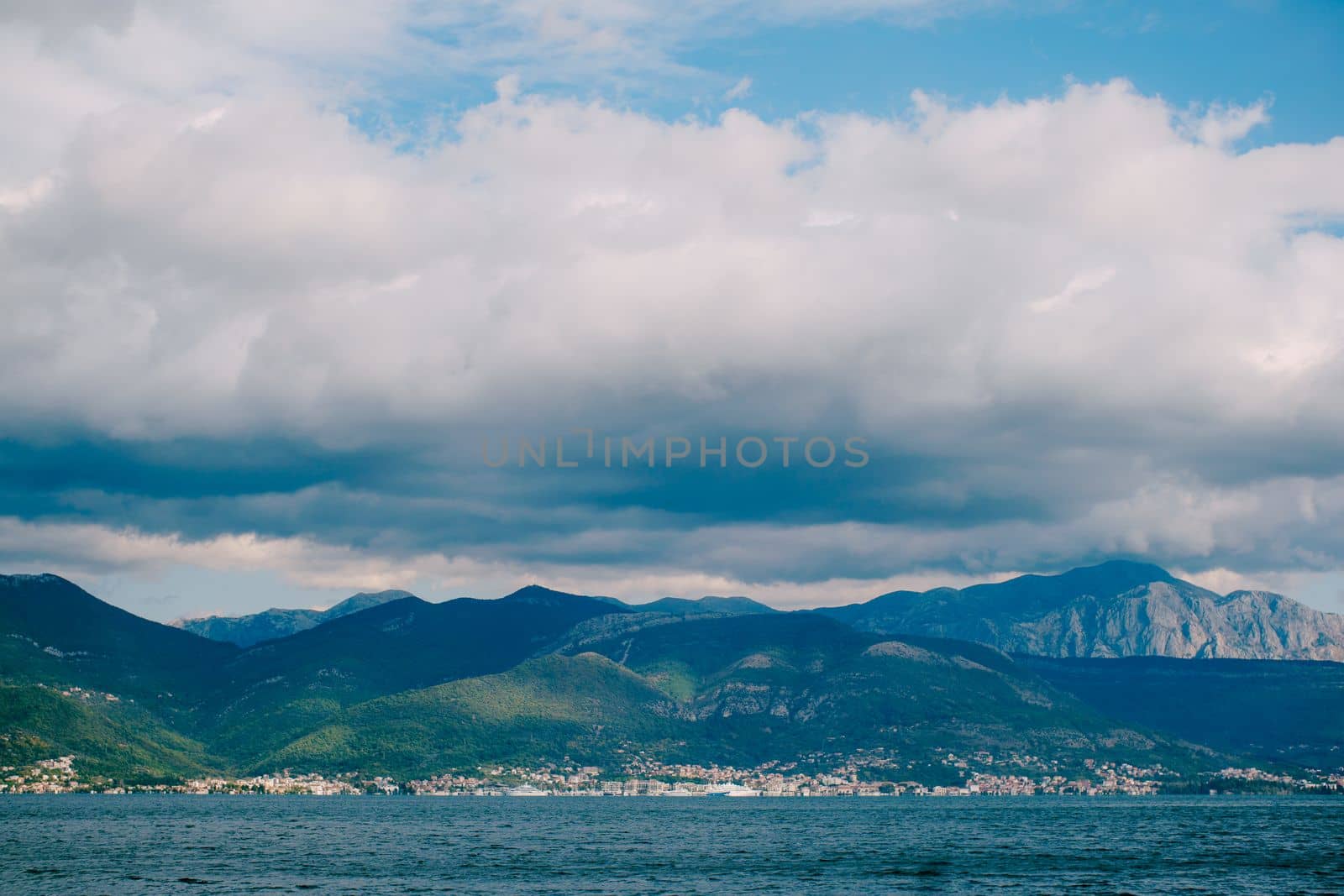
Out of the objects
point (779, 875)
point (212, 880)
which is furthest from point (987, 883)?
point (212, 880)

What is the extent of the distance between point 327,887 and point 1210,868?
117m

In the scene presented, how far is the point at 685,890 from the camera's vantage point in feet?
488

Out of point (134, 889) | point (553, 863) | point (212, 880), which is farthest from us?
point (553, 863)

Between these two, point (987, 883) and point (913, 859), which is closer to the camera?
point (987, 883)

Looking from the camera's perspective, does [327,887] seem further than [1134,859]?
No

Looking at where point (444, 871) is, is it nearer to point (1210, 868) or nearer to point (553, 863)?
point (553, 863)

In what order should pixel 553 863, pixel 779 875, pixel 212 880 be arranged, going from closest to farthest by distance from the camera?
pixel 212 880
pixel 779 875
pixel 553 863

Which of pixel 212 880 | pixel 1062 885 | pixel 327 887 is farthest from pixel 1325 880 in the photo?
pixel 212 880

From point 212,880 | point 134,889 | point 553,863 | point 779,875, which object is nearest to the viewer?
point 134,889

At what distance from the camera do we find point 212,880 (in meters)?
156

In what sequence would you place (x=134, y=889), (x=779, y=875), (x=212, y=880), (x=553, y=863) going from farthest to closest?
(x=553, y=863) → (x=779, y=875) → (x=212, y=880) → (x=134, y=889)

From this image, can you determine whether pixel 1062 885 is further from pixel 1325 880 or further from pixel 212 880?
pixel 212 880

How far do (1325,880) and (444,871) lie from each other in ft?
364

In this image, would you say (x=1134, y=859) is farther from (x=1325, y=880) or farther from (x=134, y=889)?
(x=134, y=889)
